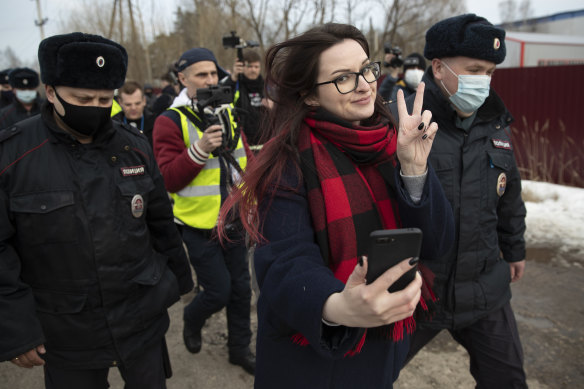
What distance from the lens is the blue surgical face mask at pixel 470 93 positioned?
88.4 inches

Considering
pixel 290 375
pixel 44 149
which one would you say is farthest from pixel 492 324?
pixel 44 149

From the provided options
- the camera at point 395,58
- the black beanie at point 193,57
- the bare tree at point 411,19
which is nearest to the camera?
the black beanie at point 193,57

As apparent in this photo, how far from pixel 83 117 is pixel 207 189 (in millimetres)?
1182

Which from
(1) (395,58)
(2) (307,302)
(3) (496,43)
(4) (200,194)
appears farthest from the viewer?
(1) (395,58)

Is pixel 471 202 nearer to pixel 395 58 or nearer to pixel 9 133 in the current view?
pixel 9 133

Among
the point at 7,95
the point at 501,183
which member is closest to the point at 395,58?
the point at 501,183

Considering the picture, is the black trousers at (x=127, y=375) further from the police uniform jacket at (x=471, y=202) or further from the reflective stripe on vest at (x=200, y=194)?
the police uniform jacket at (x=471, y=202)

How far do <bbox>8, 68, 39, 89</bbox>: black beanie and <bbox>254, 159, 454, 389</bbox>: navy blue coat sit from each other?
18.8 ft

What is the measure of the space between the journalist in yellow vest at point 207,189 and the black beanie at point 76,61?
3.03 feet

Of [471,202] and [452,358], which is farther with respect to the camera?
[452,358]

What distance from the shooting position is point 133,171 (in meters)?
2.19

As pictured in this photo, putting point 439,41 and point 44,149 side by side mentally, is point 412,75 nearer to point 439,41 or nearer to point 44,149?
point 439,41

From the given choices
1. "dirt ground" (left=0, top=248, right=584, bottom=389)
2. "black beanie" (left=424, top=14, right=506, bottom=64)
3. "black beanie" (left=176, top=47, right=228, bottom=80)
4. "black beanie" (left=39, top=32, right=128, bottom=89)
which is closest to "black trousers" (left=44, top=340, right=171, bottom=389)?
"dirt ground" (left=0, top=248, right=584, bottom=389)

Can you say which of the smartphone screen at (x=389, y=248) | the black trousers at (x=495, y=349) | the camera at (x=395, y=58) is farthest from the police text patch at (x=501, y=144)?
the camera at (x=395, y=58)
